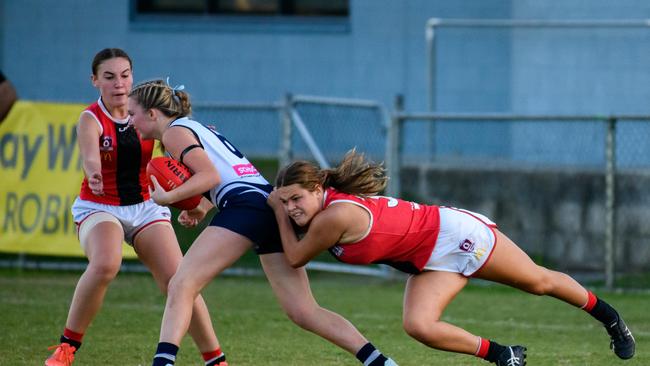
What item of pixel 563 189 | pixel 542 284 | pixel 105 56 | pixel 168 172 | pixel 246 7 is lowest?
pixel 563 189

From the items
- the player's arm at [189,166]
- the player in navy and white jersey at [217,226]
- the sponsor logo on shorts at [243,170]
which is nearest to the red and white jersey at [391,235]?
the player in navy and white jersey at [217,226]

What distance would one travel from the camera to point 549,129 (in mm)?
15141

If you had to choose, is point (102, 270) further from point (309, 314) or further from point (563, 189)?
point (563, 189)

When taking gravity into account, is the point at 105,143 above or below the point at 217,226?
above

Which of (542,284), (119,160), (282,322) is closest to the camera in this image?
(542,284)

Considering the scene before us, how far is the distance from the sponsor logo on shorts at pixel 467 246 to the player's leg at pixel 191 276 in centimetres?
110

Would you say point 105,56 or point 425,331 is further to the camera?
point 105,56

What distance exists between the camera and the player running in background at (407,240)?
6.43 meters

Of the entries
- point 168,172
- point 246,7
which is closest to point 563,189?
point 246,7

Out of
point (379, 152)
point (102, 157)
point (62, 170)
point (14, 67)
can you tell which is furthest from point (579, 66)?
point (102, 157)

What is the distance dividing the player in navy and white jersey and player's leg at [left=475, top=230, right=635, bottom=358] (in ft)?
2.50

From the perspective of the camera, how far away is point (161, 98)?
22.4 ft

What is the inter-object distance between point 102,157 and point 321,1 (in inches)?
411

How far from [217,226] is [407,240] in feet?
3.20
